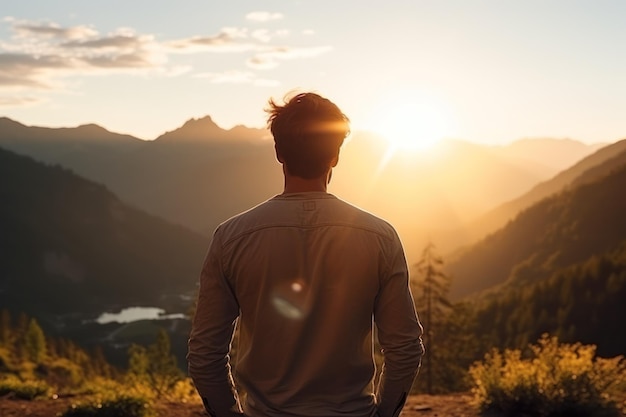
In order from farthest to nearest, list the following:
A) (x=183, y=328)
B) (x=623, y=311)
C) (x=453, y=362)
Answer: (x=183, y=328) → (x=623, y=311) → (x=453, y=362)

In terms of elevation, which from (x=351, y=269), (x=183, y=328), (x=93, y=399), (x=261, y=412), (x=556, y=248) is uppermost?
(x=351, y=269)

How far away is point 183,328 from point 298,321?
178602 mm

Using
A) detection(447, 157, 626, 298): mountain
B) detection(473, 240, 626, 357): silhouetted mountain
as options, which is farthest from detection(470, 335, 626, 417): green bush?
detection(447, 157, 626, 298): mountain

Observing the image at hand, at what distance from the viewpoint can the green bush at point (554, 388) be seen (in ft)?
26.0

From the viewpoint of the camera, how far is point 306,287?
8.73 feet

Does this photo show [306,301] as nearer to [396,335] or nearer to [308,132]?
[396,335]

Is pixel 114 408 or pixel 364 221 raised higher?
pixel 364 221

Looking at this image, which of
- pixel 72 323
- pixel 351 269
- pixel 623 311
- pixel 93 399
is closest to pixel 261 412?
pixel 351 269

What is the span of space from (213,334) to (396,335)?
29.5 inches

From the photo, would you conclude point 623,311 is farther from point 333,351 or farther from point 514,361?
point 333,351

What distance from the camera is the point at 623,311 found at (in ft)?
262

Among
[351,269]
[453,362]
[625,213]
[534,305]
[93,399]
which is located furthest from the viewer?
[625,213]

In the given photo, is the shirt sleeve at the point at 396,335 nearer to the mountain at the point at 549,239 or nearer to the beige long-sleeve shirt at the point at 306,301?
the beige long-sleeve shirt at the point at 306,301

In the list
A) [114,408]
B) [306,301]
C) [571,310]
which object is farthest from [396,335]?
[571,310]
